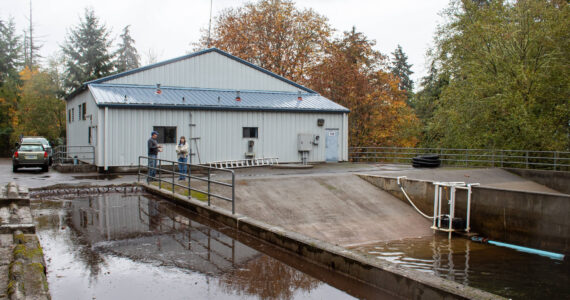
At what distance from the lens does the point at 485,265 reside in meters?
10.5

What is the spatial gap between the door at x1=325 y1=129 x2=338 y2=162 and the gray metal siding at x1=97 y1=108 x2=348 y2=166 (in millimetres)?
253

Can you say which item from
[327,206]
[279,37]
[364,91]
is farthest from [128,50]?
[327,206]

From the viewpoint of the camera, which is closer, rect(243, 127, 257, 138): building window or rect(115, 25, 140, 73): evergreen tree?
rect(243, 127, 257, 138): building window

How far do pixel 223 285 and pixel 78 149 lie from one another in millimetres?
23180

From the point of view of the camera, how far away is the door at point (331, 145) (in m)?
25.4

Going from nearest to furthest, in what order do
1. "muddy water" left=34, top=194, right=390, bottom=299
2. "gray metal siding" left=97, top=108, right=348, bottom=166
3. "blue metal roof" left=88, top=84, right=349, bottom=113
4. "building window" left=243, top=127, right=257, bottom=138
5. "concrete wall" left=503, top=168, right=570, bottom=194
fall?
1. "muddy water" left=34, top=194, right=390, bottom=299
2. "concrete wall" left=503, top=168, right=570, bottom=194
3. "gray metal siding" left=97, top=108, right=348, bottom=166
4. "blue metal roof" left=88, top=84, right=349, bottom=113
5. "building window" left=243, top=127, right=257, bottom=138

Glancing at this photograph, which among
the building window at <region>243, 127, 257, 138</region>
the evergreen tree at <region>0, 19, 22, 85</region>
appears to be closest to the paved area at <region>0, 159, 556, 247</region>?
the building window at <region>243, 127, 257, 138</region>

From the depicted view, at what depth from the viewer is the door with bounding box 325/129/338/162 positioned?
25438mm

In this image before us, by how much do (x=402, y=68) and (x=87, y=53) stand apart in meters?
38.5

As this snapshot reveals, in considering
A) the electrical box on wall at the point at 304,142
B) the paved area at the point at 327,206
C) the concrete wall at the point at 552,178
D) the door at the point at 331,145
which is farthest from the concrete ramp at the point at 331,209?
the concrete wall at the point at 552,178

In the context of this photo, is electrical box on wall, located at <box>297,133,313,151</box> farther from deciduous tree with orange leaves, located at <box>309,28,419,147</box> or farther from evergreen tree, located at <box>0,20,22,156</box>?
evergreen tree, located at <box>0,20,22,156</box>

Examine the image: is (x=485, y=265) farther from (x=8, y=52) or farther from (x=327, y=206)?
(x=8, y=52)

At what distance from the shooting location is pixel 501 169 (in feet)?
71.2

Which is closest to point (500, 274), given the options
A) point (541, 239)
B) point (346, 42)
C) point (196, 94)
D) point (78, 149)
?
point (541, 239)
